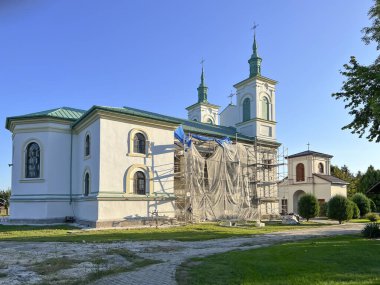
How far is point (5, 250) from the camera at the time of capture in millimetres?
11734

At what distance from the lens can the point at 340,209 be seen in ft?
88.6

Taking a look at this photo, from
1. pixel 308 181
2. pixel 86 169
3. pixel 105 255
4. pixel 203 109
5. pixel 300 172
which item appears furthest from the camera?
pixel 300 172

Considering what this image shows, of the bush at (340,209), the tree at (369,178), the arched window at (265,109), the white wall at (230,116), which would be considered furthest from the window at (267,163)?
the tree at (369,178)

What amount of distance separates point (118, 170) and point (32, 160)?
252 inches

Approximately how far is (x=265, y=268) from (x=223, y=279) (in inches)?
53.5

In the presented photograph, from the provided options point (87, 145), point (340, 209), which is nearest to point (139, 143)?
point (87, 145)

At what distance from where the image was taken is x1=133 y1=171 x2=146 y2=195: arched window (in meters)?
22.4

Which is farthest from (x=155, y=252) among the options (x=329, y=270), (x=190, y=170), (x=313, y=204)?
(x=313, y=204)

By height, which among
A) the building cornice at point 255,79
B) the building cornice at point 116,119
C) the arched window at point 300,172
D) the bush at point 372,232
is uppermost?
the building cornice at point 255,79

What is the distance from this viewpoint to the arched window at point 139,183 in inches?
880

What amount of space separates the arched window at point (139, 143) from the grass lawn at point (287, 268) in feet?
44.7

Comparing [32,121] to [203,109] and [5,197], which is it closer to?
[203,109]

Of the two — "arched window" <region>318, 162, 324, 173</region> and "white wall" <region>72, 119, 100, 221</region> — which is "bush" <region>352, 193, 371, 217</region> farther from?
"white wall" <region>72, 119, 100, 221</region>

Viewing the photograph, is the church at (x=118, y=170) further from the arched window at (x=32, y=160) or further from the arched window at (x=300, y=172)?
the arched window at (x=300, y=172)
